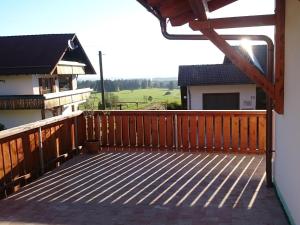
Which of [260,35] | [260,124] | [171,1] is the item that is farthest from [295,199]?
[260,124]

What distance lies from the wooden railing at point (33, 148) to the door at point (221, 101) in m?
13.8

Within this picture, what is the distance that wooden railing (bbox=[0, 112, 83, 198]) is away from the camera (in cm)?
549

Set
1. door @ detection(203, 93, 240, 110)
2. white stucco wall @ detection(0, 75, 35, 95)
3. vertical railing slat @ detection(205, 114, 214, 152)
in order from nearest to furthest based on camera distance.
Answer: vertical railing slat @ detection(205, 114, 214, 152), door @ detection(203, 93, 240, 110), white stucco wall @ detection(0, 75, 35, 95)

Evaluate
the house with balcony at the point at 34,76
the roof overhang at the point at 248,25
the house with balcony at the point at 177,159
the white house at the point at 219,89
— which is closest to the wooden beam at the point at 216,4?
the house with balcony at the point at 177,159

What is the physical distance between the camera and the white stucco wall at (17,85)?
21234mm

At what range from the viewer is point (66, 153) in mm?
7477

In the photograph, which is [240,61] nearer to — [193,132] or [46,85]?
[193,132]

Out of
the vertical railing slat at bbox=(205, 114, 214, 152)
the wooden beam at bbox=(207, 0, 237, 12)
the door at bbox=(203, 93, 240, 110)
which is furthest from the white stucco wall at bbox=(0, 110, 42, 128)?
the wooden beam at bbox=(207, 0, 237, 12)

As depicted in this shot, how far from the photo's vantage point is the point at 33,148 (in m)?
6.27

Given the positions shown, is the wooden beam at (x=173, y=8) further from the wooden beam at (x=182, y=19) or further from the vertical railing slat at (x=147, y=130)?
the vertical railing slat at (x=147, y=130)

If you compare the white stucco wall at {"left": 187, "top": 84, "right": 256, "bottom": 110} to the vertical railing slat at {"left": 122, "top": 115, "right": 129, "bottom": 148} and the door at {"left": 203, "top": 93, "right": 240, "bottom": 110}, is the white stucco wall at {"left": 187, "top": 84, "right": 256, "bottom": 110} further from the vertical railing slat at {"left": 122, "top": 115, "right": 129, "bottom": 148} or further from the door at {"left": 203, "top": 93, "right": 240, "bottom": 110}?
the vertical railing slat at {"left": 122, "top": 115, "right": 129, "bottom": 148}

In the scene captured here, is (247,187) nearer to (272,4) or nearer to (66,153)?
(272,4)

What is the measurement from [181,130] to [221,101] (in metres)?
13.5

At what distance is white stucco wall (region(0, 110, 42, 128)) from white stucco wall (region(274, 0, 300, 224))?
761 inches
